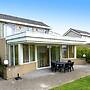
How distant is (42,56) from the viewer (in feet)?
72.2

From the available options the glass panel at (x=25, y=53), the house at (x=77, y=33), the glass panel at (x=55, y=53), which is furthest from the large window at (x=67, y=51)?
the house at (x=77, y=33)

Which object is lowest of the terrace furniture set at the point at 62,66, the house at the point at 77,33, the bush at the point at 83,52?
the terrace furniture set at the point at 62,66

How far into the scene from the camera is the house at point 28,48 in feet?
55.3

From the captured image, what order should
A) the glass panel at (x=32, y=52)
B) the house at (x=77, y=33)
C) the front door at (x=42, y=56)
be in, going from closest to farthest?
the glass panel at (x=32, y=52), the front door at (x=42, y=56), the house at (x=77, y=33)

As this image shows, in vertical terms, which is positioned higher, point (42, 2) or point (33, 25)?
point (42, 2)

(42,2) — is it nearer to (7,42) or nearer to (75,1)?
(75,1)

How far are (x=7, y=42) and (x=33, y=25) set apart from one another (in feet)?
28.2

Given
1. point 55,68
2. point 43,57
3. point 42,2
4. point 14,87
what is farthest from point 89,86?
point 42,2

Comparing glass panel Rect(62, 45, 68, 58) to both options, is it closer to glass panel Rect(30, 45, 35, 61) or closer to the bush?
the bush

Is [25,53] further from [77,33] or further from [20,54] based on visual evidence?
[77,33]

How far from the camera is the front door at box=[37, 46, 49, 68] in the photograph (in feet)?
70.5

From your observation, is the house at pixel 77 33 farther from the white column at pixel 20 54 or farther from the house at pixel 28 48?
the white column at pixel 20 54

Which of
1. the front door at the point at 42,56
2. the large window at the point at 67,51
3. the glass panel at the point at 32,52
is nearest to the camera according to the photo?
the glass panel at the point at 32,52

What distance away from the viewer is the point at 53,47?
938 inches
